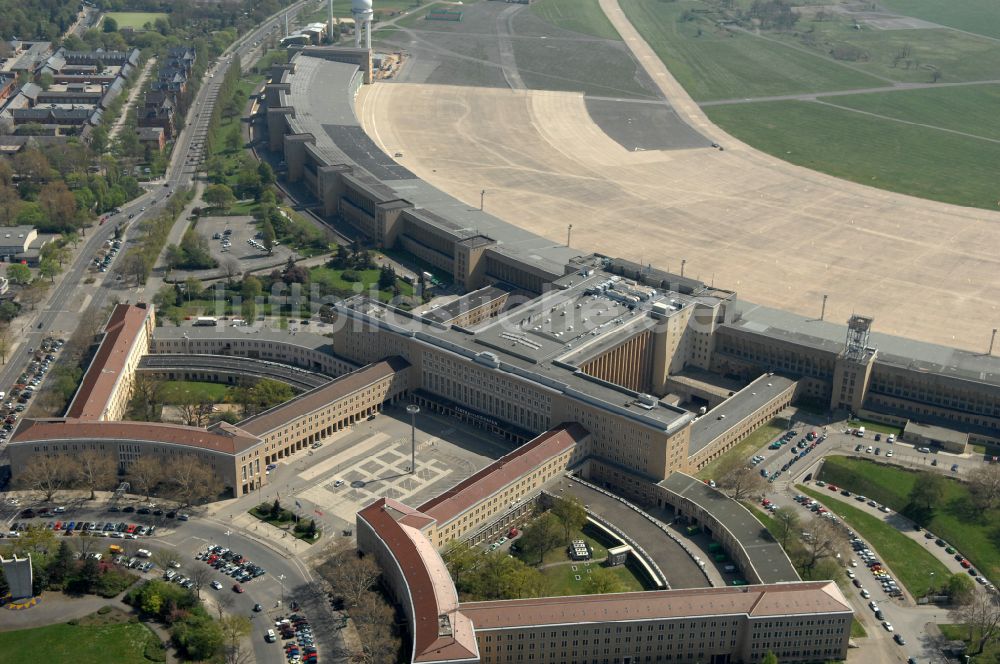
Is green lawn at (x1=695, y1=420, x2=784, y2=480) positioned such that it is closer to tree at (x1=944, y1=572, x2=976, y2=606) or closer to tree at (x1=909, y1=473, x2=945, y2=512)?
tree at (x1=909, y1=473, x2=945, y2=512)

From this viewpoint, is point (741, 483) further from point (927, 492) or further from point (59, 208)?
point (59, 208)

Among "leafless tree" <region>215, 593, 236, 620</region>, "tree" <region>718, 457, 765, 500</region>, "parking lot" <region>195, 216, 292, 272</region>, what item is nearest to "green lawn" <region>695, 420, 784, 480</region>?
"tree" <region>718, 457, 765, 500</region>

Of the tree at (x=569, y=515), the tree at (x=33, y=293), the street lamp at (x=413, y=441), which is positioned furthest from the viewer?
the tree at (x=33, y=293)

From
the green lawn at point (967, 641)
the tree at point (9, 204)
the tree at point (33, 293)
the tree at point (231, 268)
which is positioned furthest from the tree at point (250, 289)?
the green lawn at point (967, 641)

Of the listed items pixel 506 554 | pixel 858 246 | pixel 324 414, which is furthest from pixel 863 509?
pixel 858 246

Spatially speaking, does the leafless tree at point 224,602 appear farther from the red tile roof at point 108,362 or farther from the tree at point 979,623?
the tree at point 979,623

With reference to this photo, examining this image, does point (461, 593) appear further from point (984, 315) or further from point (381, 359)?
point (984, 315)
